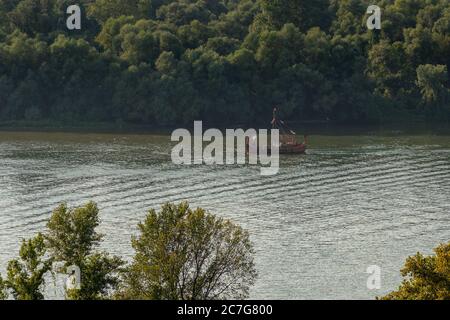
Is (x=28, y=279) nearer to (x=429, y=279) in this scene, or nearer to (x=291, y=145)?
(x=429, y=279)

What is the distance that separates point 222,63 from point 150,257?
250 feet

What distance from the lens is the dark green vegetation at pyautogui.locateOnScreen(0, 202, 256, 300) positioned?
40.8m

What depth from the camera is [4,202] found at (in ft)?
231

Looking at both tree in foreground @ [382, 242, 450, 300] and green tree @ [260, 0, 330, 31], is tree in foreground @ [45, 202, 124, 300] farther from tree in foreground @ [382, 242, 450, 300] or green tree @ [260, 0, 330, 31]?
green tree @ [260, 0, 330, 31]

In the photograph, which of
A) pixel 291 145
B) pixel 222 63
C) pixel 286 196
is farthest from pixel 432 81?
pixel 286 196

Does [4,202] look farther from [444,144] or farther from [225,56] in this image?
[225,56]

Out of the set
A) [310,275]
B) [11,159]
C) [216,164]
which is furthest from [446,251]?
[11,159]

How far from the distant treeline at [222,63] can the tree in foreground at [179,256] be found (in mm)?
68784

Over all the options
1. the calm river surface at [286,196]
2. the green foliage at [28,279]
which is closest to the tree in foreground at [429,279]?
the calm river surface at [286,196]

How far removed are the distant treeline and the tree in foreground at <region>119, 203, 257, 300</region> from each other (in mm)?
68784

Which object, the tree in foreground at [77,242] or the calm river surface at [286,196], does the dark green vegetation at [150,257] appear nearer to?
the tree in foreground at [77,242]

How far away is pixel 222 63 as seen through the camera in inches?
4616

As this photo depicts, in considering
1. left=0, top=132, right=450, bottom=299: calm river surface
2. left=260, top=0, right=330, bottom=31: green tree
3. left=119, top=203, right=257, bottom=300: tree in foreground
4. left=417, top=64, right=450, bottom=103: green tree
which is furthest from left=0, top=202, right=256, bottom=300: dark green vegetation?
left=260, top=0, right=330, bottom=31: green tree

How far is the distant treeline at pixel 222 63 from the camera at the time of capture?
115 meters
